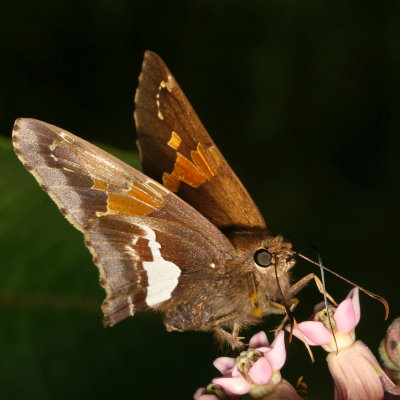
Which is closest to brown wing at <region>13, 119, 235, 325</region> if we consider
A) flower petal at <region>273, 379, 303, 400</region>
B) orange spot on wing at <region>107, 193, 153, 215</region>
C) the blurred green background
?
orange spot on wing at <region>107, 193, 153, 215</region>

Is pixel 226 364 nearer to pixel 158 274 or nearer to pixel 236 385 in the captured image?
pixel 236 385

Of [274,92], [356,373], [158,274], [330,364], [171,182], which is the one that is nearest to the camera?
[356,373]

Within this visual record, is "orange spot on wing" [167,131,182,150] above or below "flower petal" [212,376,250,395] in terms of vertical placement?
above

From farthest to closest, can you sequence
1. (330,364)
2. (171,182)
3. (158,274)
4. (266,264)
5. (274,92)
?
1. (274,92)
2. (171,182)
3. (158,274)
4. (266,264)
5. (330,364)

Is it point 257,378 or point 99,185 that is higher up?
point 99,185

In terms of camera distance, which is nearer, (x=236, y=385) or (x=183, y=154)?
Result: (x=236, y=385)

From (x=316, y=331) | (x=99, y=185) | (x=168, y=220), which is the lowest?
(x=316, y=331)

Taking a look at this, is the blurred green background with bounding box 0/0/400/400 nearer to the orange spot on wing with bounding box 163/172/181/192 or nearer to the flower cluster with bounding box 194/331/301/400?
the orange spot on wing with bounding box 163/172/181/192

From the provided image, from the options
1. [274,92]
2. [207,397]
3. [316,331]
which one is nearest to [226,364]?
[207,397]
